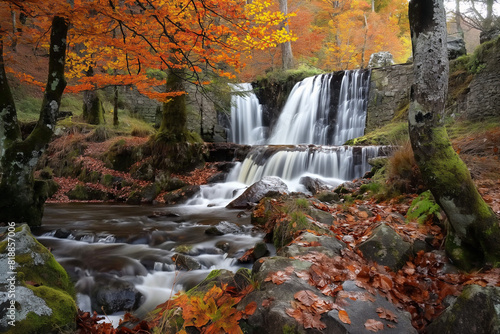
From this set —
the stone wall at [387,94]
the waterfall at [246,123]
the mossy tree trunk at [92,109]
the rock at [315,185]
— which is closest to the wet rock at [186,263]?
the rock at [315,185]

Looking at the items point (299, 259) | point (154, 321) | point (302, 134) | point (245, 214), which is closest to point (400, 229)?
point (299, 259)

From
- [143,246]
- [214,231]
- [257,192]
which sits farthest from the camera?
[257,192]

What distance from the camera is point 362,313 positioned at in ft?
7.38

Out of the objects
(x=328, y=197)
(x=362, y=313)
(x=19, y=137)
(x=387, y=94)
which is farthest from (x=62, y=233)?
(x=387, y=94)

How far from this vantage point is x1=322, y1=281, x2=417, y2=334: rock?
83.0 inches

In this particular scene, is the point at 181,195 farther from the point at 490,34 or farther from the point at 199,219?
the point at 490,34

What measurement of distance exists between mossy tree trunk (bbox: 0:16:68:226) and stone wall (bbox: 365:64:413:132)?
40.3 ft

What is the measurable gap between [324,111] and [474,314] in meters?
14.2

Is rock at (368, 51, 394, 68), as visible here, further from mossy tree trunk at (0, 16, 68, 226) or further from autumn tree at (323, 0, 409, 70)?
mossy tree trunk at (0, 16, 68, 226)

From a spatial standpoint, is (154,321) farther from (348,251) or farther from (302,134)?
(302,134)

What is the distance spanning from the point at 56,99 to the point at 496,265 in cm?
673

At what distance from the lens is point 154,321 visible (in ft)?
9.04

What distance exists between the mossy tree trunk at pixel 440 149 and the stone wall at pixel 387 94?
11.2 m

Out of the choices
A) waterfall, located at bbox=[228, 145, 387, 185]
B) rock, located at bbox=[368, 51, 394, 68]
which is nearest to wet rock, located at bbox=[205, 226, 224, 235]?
waterfall, located at bbox=[228, 145, 387, 185]
